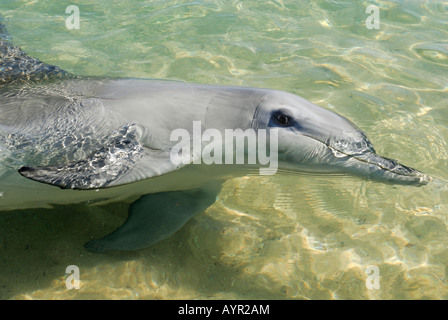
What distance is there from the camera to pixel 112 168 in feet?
13.2

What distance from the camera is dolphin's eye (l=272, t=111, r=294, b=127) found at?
174 inches

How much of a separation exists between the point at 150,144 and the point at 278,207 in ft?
5.50

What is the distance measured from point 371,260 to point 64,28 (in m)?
7.36

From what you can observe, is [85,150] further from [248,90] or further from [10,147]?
[248,90]

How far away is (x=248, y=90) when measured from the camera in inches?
187

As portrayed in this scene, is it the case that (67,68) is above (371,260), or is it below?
above

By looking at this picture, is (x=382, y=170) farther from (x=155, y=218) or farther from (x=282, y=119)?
(x=155, y=218)

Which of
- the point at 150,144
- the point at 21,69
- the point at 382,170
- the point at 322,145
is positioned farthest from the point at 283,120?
the point at 21,69

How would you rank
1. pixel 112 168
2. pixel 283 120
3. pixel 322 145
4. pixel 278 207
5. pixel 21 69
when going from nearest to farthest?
pixel 112 168 < pixel 322 145 < pixel 283 120 < pixel 278 207 < pixel 21 69

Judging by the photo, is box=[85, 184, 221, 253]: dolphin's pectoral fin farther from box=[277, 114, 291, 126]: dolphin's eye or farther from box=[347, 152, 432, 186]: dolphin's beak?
box=[347, 152, 432, 186]: dolphin's beak

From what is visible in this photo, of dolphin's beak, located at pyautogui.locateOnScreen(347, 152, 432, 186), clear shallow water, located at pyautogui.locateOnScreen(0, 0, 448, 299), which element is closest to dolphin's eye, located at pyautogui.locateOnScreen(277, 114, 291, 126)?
dolphin's beak, located at pyautogui.locateOnScreen(347, 152, 432, 186)

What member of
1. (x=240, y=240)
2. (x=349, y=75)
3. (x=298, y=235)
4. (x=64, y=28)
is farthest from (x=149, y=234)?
(x=64, y=28)

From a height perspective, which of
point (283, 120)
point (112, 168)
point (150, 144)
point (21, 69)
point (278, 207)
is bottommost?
point (278, 207)

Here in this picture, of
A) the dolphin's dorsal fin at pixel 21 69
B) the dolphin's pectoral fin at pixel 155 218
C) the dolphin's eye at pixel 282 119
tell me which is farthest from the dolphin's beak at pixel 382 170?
the dolphin's dorsal fin at pixel 21 69
